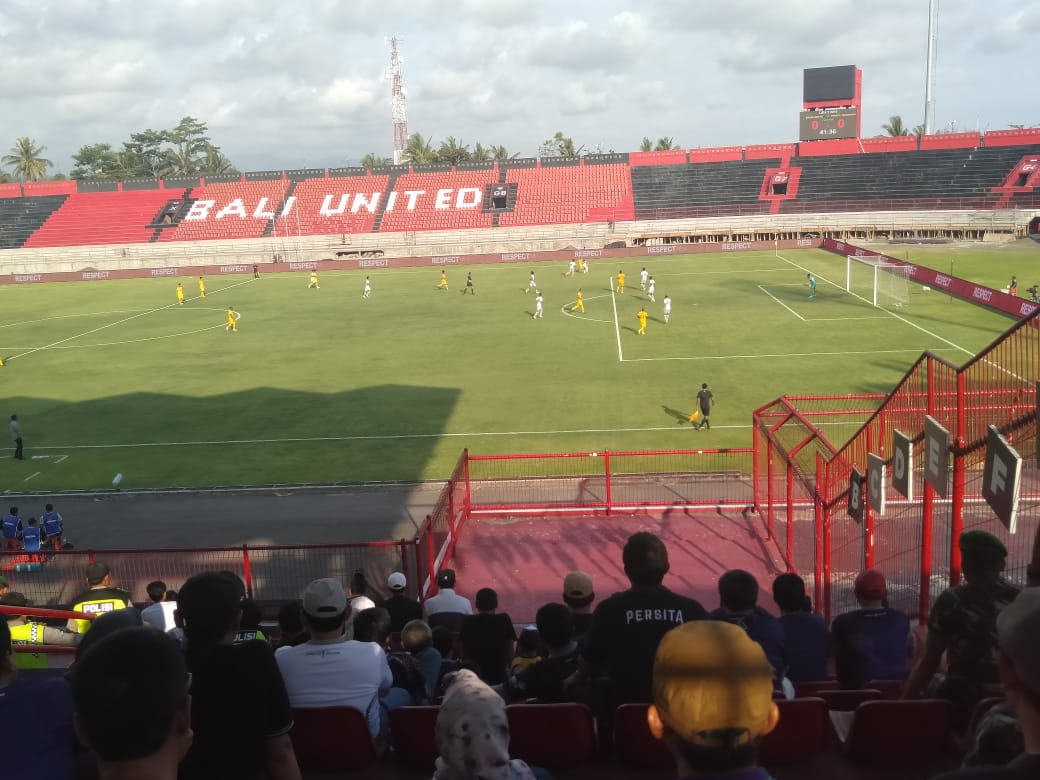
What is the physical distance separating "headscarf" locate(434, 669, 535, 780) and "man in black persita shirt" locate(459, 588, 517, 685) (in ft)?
7.82

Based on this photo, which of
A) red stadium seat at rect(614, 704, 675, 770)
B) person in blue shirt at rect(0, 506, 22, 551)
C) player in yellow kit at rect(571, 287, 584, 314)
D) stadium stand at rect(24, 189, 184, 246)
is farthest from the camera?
stadium stand at rect(24, 189, 184, 246)

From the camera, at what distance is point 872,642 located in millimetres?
6609

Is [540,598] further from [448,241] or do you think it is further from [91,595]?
[448,241]

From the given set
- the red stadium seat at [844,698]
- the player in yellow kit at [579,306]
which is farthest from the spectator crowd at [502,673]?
the player in yellow kit at [579,306]

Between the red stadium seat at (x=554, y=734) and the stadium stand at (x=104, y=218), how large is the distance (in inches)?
3393

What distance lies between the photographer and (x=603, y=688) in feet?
16.4

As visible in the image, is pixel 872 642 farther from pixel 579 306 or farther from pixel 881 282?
pixel 881 282

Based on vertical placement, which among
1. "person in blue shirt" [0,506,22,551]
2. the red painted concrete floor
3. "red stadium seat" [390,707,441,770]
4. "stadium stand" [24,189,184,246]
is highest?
"stadium stand" [24,189,184,246]

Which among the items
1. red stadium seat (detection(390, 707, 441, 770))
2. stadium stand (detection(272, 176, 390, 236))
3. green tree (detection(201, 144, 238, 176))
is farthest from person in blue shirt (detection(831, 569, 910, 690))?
green tree (detection(201, 144, 238, 176))

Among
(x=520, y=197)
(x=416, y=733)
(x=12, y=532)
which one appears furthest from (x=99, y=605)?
(x=520, y=197)

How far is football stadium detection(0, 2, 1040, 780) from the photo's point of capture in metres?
3.88

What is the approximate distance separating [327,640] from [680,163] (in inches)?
3398

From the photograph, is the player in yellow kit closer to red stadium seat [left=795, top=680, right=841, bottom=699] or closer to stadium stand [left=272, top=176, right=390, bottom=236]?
red stadium seat [left=795, top=680, right=841, bottom=699]

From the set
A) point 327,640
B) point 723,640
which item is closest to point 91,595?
point 327,640
